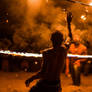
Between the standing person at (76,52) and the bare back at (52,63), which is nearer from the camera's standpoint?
the bare back at (52,63)

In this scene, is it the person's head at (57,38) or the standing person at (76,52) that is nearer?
the person's head at (57,38)

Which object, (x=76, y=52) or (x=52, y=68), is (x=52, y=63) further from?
(x=76, y=52)

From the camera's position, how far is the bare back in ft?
9.18

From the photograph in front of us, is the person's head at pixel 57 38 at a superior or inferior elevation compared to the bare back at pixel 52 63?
superior

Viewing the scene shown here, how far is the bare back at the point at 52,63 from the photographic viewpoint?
2797 mm

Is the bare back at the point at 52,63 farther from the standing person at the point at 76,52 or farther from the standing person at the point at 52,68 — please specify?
the standing person at the point at 76,52

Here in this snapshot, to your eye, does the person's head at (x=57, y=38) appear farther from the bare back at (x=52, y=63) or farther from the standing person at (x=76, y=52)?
the standing person at (x=76, y=52)

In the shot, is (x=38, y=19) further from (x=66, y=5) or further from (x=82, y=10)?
(x=82, y=10)

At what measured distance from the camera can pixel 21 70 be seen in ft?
33.3

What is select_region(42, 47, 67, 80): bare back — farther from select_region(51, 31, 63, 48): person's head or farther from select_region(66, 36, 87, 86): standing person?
select_region(66, 36, 87, 86): standing person

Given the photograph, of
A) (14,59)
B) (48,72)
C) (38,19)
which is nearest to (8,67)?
(14,59)

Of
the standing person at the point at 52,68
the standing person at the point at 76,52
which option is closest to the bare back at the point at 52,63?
the standing person at the point at 52,68

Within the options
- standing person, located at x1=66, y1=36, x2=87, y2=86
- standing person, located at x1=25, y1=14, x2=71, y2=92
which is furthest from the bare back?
Result: standing person, located at x1=66, y1=36, x2=87, y2=86

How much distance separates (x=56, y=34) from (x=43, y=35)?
22.3ft
